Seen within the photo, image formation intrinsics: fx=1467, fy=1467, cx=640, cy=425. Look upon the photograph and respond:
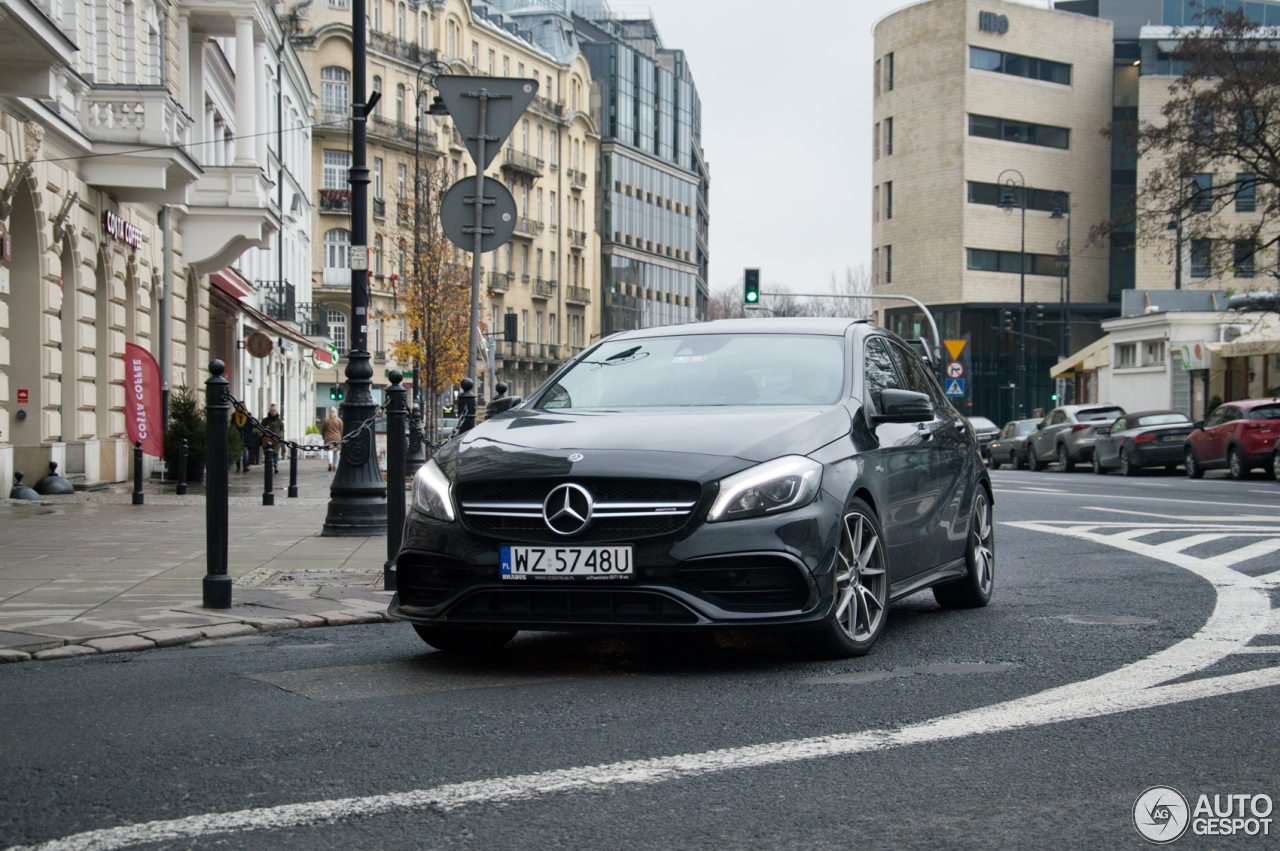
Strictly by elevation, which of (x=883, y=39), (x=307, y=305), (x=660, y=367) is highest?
(x=883, y=39)

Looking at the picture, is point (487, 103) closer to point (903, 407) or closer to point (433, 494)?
point (903, 407)

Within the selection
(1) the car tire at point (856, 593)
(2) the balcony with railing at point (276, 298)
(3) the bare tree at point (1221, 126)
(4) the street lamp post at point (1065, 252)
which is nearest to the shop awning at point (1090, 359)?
(4) the street lamp post at point (1065, 252)

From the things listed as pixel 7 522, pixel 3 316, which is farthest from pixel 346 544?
pixel 3 316

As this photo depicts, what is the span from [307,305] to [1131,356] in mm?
32322

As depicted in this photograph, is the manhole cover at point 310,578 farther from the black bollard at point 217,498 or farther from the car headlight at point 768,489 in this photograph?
the car headlight at point 768,489

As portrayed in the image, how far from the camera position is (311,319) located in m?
60.4

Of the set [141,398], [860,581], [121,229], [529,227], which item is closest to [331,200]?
[529,227]

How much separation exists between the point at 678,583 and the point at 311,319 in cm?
5664

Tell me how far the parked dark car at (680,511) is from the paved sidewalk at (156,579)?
1596 mm

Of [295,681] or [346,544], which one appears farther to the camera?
[346,544]

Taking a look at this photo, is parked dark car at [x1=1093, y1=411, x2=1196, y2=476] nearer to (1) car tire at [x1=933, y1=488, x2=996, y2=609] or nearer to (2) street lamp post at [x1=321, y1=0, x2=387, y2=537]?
(2) street lamp post at [x1=321, y1=0, x2=387, y2=537]

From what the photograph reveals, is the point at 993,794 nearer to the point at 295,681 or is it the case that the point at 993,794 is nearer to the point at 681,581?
the point at 681,581

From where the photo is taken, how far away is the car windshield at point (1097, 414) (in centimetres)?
3684

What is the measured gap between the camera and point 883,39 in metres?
78.5
